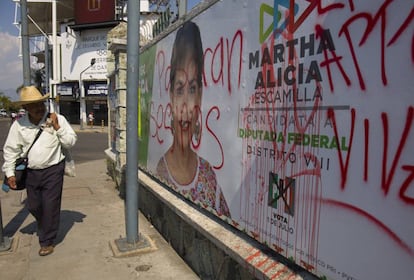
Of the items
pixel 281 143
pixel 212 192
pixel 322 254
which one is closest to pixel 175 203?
pixel 212 192

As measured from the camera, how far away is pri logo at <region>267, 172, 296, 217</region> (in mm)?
2393

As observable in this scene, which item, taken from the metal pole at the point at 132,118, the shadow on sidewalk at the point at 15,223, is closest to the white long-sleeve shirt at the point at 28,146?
the metal pole at the point at 132,118

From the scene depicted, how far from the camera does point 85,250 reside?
4527 mm

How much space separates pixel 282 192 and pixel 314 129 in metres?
0.52

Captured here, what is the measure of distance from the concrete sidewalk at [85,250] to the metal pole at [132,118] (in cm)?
39

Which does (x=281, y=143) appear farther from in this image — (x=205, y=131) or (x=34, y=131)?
(x=34, y=131)

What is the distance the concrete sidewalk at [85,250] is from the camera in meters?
3.90

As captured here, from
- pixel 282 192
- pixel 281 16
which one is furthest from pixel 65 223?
pixel 281 16

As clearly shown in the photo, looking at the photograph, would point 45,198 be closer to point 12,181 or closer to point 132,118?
point 12,181

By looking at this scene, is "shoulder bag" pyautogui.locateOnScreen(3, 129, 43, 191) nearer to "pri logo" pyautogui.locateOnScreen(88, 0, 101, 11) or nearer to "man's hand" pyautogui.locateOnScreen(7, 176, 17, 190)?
"man's hand" pyautogui.locateOnScreen(7, 176, 17, 190)

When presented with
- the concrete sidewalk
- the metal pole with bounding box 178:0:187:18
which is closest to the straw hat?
the concrete sidewalk

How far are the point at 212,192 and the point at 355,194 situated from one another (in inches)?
69.0

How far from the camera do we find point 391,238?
172cm

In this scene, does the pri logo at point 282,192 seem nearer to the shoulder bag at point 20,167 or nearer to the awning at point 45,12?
the shoulder bag at point 20,167
